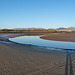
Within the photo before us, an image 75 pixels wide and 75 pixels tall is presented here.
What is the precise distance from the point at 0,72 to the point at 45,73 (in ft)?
7.83

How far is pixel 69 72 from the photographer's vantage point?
17.1 ft

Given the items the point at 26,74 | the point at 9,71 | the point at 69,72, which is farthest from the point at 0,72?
the point at 69,72

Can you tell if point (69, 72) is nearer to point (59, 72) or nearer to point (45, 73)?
point (59, 72)

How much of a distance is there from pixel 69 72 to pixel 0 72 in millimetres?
3645

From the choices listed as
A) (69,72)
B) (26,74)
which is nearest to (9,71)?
(26,74)

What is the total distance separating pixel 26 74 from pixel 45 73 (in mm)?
981

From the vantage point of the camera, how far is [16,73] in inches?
204

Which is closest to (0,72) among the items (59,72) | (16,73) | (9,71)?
(9,71)

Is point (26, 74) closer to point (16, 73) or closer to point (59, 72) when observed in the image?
point (16, 73)

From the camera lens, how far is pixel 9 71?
17.8 feet

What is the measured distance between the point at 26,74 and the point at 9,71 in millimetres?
1017

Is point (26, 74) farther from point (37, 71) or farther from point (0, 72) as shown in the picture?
point (0, 72)

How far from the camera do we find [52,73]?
516cm

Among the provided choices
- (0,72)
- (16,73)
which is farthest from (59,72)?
(0,72)
